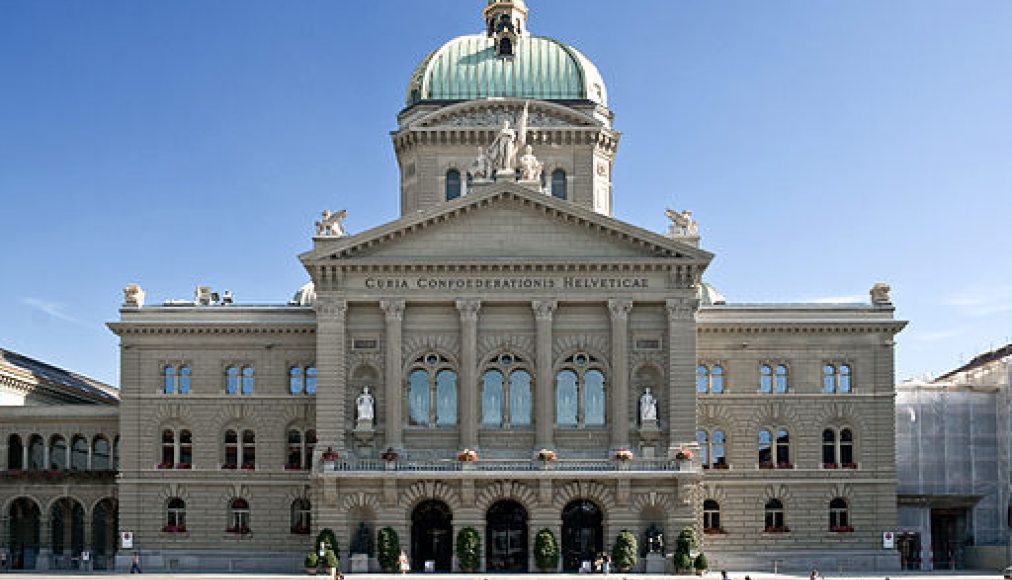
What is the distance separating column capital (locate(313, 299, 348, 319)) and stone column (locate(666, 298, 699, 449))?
17.4 metres

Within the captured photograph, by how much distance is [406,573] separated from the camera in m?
75.2

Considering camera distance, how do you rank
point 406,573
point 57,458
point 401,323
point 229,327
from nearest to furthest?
point 406,573 < point 401,323 < point 229,327 < point 57,458

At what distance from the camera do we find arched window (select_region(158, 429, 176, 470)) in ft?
281

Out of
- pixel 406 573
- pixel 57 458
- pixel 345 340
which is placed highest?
pixel 345 340

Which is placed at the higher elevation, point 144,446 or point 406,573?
point 144,446

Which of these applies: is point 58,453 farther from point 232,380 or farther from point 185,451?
point 232,380

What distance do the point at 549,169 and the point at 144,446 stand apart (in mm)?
29578

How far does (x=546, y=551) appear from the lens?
75.6m

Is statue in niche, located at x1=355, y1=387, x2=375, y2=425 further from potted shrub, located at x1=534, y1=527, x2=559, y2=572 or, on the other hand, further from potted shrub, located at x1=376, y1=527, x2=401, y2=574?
potted shrub, located at x1=534, y1=527, x2=559, y2=572

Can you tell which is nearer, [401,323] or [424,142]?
[401,323]

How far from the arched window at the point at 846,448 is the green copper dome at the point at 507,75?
2630 cm

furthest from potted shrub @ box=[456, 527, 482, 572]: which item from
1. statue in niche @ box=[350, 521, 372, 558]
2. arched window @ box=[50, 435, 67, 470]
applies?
arched window @ box=[50, 435, 67, 470]

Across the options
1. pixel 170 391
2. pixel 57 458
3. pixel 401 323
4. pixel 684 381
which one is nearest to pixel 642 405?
pixel 684 381

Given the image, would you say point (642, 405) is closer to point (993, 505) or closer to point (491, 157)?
point (491, 157)
